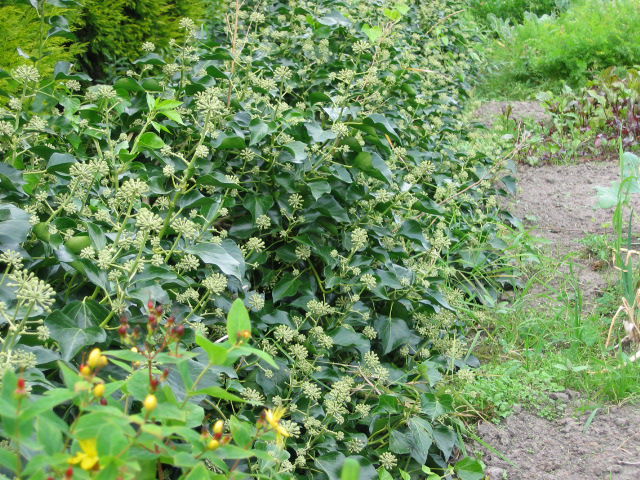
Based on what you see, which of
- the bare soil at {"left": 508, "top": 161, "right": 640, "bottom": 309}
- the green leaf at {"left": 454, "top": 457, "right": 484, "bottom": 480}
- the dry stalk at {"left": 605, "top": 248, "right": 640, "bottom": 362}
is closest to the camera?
the green leaf at {"left": 454, "top": 457, "right": 484, "bottom": 480}

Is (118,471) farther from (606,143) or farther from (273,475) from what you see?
(606,143)

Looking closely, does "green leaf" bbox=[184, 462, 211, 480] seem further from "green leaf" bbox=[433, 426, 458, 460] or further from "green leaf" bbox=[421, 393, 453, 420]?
"green leaf" bbox=[433, 426, 458, 460]

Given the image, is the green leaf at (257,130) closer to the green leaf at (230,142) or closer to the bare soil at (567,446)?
the green leaf at (230,142)

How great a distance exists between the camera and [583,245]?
4512 millimetres

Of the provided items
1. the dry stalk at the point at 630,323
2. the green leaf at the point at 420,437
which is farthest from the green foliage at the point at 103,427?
the dry stalk at the point at 630,323

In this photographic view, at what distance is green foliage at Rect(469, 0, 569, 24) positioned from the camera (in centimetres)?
1252

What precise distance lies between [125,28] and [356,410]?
2540 millimetres

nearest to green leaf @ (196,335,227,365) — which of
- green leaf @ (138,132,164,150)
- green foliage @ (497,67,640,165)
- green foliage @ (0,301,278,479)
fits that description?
green foliage @ (0,301,278,479)

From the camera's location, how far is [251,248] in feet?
7.95

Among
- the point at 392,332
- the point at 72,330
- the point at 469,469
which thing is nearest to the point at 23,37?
the point at 72,330

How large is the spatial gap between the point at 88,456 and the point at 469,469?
177 cm

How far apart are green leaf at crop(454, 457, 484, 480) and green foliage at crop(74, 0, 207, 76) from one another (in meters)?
2.66

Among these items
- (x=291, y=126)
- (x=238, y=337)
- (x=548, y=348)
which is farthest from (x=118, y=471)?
(x=548, y=348)

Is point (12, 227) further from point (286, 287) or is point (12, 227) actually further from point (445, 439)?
point (445, 439)
